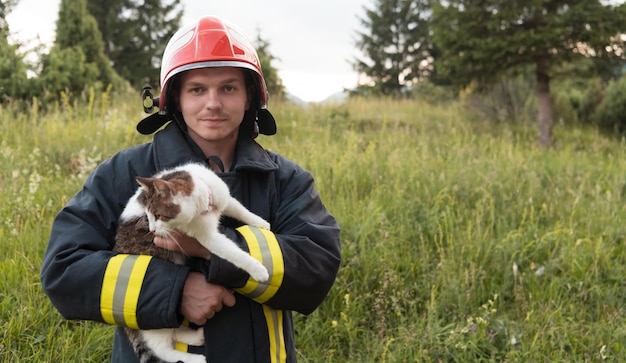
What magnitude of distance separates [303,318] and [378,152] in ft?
10.7

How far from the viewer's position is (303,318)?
12.1 ft

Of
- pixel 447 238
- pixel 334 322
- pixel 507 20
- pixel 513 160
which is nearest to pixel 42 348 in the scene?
pixel 334 322

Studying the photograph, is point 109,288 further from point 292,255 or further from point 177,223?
point 292,255

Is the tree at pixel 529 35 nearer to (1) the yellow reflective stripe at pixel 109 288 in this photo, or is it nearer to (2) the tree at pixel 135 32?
(1) the yellow reflective stripe at pixel 109 288

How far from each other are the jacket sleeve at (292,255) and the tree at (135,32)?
25.1 metres

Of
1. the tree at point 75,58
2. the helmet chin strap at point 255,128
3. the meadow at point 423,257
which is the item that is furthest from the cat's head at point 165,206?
the tree at point 75,58

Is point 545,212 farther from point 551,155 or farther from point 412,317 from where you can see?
point 551,155

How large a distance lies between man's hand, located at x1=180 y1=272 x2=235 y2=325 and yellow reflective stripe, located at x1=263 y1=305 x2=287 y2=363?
240 mm

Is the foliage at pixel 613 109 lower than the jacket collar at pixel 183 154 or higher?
higher

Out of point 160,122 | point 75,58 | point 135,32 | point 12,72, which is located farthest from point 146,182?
point 135,32

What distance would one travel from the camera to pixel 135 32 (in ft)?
89.8

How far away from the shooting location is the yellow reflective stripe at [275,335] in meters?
2.10

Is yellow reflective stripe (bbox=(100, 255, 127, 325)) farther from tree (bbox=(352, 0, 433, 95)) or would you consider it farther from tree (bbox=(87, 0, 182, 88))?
tree (bbox=(352, 0, 433, 95))

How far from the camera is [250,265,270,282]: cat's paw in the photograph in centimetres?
194
